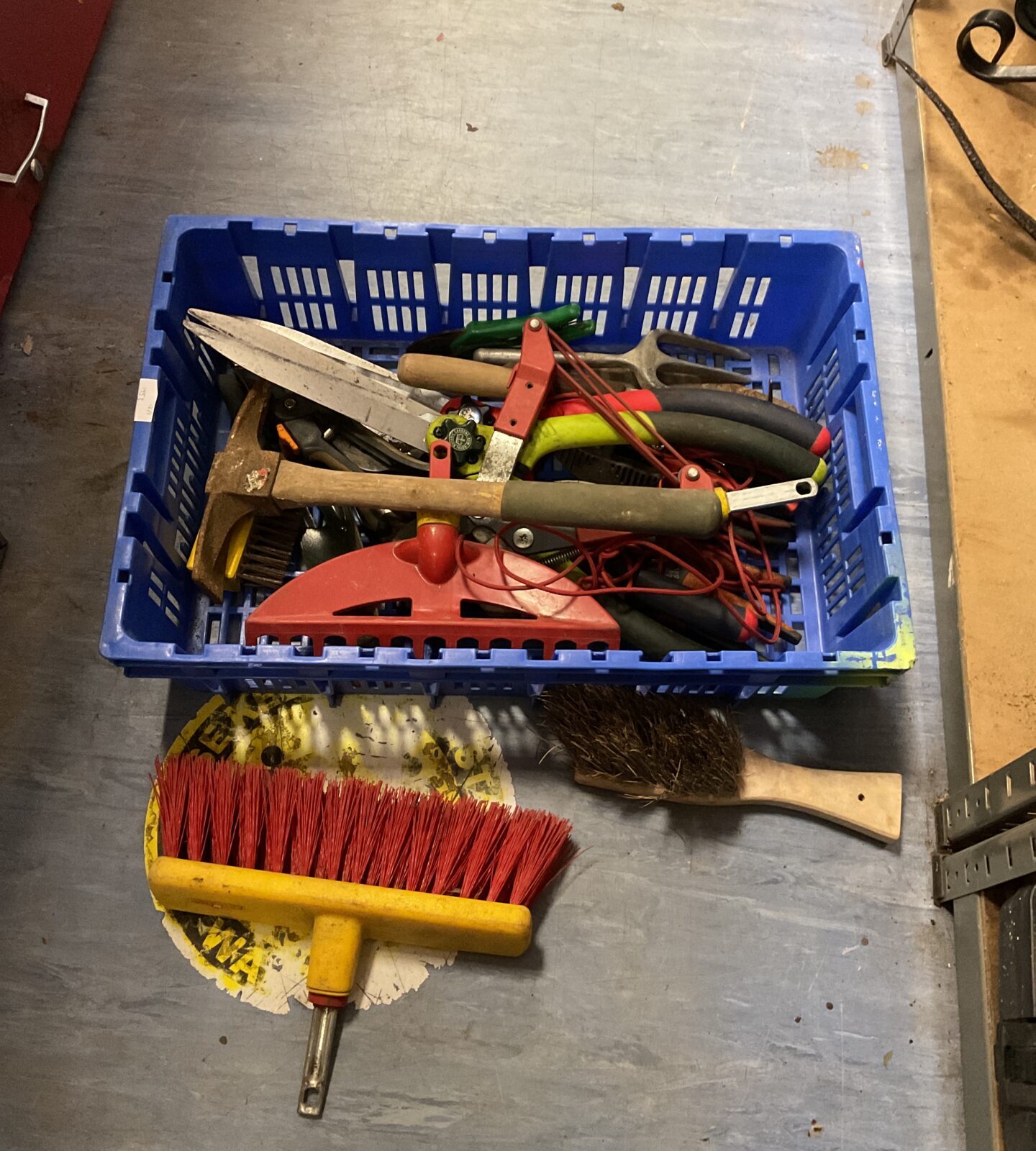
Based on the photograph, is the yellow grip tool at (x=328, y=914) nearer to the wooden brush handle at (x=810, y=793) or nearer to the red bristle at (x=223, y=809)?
the red bristle at (x=223, y=809)

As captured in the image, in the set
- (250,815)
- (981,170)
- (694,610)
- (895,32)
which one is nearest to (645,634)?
(694,610)

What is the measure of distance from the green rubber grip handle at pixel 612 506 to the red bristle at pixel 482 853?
303 millimetres

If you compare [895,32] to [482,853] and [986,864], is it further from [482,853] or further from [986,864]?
[482,853]

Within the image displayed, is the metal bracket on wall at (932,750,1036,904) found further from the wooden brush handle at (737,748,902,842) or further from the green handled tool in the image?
the green handled tool

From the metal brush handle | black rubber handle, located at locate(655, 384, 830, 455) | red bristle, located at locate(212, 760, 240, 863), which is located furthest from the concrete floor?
black rubber handle, located at locate(655, 384, 830, 455)

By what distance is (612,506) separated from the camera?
0.84 metres

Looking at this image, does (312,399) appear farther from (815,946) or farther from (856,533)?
(815,946)

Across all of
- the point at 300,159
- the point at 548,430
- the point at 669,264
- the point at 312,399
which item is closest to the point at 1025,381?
the point at 669,264

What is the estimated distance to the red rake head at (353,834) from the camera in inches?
34.2

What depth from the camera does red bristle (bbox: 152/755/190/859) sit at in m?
0.87

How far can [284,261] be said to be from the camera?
3.34ft

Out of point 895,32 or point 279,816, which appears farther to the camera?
point 895,32

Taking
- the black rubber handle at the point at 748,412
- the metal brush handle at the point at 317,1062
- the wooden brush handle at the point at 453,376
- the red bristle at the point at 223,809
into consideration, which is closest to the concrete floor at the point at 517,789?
the metal brush handle at the point at 317,1062

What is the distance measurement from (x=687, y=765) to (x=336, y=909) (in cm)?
37
